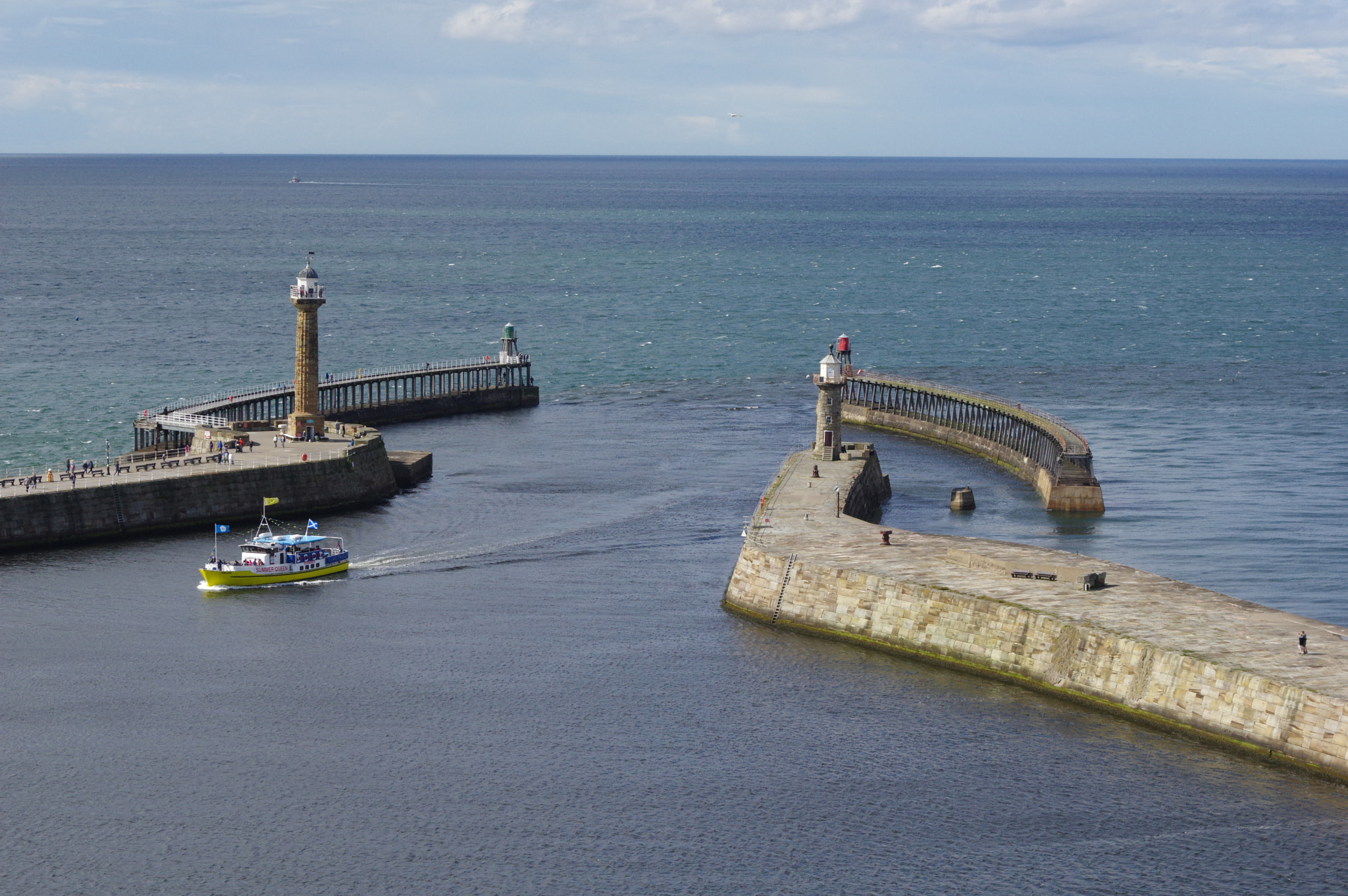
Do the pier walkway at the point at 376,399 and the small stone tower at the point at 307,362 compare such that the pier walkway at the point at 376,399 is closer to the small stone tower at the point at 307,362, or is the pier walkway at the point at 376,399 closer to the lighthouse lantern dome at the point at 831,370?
the small stone tower at the point at 307,362

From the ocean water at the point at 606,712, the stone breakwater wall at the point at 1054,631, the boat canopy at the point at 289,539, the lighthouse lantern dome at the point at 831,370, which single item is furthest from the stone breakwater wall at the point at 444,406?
the stone breakwater wall at the point at 1054,631

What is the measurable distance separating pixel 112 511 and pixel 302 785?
34827mm

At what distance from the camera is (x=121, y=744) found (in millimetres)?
57375

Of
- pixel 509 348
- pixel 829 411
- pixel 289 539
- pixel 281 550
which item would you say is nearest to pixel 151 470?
pixel 289 539

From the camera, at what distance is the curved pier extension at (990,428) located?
92938 millimetres

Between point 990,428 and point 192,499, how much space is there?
54.2 m

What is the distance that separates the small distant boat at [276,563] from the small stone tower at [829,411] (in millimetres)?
29683

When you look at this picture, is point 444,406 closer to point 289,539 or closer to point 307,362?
point 307,362

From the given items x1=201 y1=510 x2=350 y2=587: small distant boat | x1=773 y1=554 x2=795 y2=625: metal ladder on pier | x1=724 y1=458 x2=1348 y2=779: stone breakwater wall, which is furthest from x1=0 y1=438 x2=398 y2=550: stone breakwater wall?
x1=773 y1=554 x2=795 y2=625: metal ladder on pier

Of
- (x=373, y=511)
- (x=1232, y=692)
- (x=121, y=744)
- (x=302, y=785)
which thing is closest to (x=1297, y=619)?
(x=1232, y=692)

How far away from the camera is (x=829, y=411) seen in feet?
318

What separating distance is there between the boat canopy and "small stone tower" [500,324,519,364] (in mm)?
57908

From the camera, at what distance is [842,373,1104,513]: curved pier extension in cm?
9294

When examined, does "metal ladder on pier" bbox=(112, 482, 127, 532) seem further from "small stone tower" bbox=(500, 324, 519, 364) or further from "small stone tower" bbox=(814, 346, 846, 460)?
"small stone tower" bbox=(500, 324, 519, 364)
